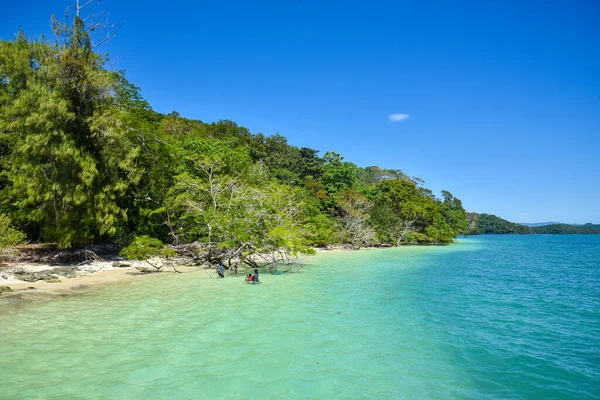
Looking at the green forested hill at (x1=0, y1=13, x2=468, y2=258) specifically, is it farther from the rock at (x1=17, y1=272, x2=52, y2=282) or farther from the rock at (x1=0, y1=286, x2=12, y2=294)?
the rock at (x1=0, y1=286, x2=12, y2=294)

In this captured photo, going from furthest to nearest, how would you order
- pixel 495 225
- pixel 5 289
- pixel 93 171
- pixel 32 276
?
pixel 495 225 < pixel 93 171 < pixel 32 276 < pixel 5 289

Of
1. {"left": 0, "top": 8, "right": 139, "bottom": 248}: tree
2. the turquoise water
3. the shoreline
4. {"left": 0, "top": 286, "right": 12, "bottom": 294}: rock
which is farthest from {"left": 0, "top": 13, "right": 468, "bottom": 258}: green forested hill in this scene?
the turquoise water

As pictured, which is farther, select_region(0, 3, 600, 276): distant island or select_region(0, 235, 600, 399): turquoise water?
select_region(0, 3, 600, 276): distant island

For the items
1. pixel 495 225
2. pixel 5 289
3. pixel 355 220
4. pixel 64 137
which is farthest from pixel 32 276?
pixel 495 225

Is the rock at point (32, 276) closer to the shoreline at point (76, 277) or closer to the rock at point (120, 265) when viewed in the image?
the shoreline at point (76, 277)

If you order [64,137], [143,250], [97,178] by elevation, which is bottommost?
[143,250]

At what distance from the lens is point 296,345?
29.0ft

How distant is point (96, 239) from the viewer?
23734 millimetres

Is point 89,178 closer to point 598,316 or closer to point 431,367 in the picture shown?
point 431,367

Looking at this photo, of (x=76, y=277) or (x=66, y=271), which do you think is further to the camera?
(x=66, y=271)

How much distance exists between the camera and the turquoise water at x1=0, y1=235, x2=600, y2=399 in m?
6.64

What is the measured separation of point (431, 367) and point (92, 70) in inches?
912

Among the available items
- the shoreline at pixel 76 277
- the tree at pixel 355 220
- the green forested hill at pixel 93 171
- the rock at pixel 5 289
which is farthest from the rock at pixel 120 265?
the tree at pixel 355 220

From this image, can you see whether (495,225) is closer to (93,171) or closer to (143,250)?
(143,250)
